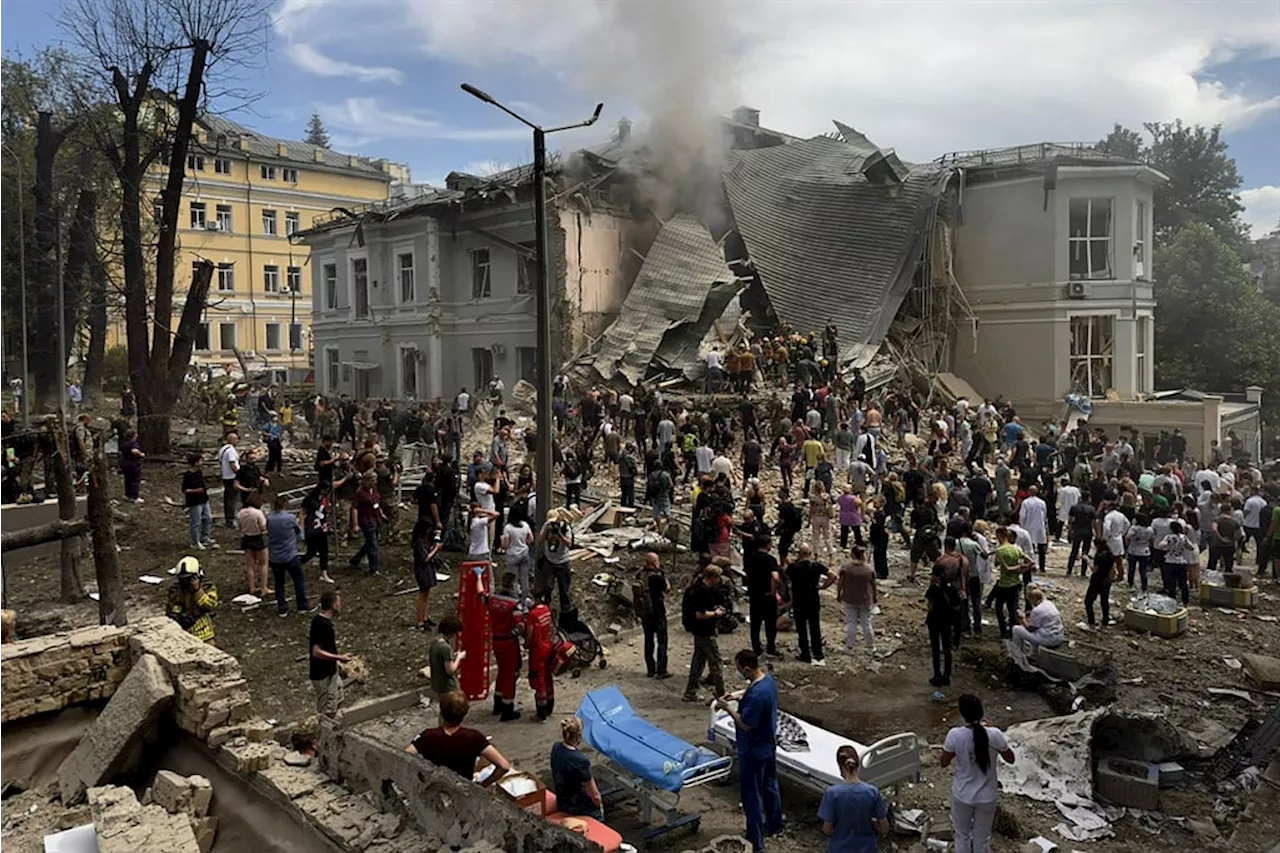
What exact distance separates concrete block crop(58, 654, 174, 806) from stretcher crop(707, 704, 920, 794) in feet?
16.7

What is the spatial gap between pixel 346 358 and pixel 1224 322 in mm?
35597

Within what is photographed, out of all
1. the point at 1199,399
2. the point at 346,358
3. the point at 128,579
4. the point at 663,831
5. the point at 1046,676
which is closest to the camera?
the point at 663,831

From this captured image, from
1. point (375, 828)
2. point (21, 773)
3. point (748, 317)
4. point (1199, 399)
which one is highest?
point (748, 317)

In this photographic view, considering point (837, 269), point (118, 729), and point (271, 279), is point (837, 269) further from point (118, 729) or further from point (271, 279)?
point (271, 279)

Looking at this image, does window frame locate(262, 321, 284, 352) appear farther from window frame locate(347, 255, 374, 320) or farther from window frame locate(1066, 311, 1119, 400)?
window frame locate(1066, 311, 1119, 400)

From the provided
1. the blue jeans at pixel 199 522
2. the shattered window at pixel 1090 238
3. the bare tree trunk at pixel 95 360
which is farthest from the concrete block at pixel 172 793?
the bare tree trunk at pixel 95 360

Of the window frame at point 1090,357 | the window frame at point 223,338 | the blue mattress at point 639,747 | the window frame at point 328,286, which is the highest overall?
the window frame at point 328,286

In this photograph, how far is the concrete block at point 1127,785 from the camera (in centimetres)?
735

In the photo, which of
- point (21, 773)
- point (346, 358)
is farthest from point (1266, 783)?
point (346, 358)

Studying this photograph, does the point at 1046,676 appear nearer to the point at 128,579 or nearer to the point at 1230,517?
the point at 1230,517

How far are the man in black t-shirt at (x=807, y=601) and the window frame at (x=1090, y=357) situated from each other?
843 inches

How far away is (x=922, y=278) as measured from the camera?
30047mm

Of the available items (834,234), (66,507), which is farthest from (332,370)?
(66,507)

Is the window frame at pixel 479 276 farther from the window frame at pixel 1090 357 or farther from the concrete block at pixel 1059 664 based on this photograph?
the concrete block at pixel 1059 664
